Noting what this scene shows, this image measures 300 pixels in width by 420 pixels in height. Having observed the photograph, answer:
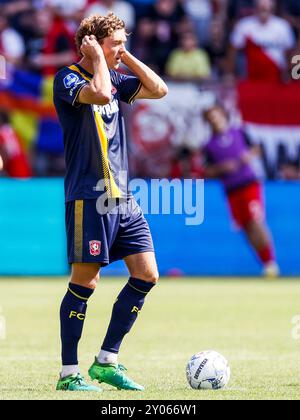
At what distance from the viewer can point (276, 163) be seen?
18.9 meters

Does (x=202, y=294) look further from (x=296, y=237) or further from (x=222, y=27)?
(x=222, y=27)

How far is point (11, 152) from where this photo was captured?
59.5 feet

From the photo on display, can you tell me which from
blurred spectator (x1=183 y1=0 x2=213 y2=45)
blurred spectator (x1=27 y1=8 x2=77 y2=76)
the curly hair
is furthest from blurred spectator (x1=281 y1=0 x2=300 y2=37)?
the curly hair

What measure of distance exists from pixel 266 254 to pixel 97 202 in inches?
441

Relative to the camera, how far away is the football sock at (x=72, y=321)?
6934 mm

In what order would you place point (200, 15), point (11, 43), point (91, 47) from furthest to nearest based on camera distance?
point (200, 15) < point (11, 43) < point (91, 47)

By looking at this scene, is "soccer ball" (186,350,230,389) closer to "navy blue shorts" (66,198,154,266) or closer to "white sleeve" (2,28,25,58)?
"navy blue shorts" (66,198,154,266)

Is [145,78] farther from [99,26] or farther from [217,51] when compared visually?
[217,51]

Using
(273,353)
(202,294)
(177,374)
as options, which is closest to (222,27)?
(202,294)

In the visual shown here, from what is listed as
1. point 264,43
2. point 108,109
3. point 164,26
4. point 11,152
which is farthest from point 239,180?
point 108,109

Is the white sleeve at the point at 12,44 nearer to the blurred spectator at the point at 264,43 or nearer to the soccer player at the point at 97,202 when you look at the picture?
the blurred spectator at the point at 264,43

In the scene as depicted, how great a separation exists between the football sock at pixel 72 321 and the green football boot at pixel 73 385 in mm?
112

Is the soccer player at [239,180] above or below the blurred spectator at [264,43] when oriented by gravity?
below

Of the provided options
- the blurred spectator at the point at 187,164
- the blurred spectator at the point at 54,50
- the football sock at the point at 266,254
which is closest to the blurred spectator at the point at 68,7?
the blurred spectator at the point at 54,50
